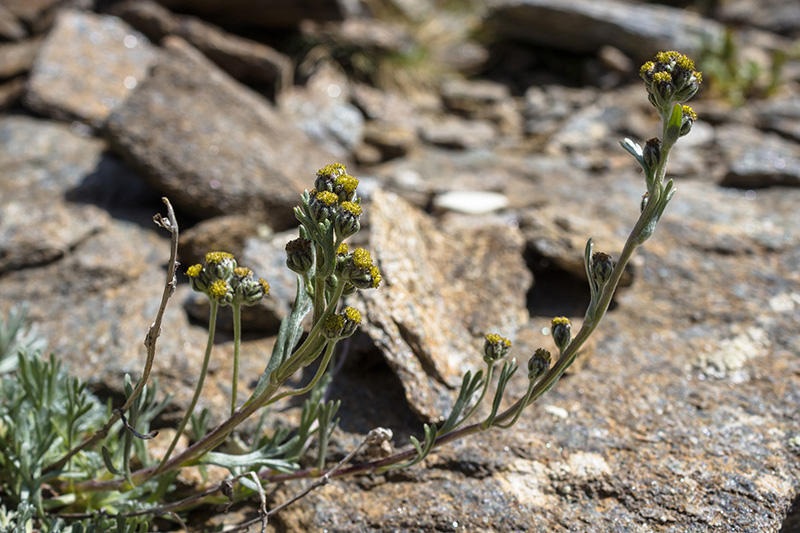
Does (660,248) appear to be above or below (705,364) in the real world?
above

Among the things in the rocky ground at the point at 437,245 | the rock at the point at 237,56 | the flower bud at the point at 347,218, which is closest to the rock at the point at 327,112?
the rocky ground at the point at 437,245

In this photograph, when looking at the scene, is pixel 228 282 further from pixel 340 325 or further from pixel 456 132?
pixel 456 132

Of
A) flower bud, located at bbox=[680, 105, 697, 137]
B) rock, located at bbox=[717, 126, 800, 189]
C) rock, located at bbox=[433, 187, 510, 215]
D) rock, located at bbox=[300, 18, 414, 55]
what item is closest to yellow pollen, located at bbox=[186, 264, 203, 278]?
flower bud, located at bbox=[680, 105, 697, 137]

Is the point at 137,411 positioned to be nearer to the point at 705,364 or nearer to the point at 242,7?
the point at 705,364

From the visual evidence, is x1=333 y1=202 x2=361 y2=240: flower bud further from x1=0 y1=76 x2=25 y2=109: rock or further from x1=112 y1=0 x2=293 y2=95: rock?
x1=112 y1=0 x2=293 y2=95: rock

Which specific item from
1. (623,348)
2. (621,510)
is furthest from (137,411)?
(623,348)

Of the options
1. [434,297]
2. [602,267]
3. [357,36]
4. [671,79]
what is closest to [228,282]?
[602,267]

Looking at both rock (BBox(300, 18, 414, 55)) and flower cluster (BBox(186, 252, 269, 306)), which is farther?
rock (BBox(300, 18, 414, 55))
